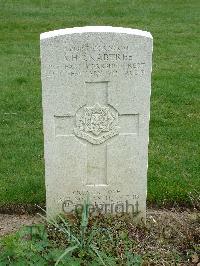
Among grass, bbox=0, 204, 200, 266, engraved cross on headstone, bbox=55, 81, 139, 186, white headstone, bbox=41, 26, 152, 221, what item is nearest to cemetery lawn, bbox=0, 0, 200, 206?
grass, bbox=0, 204, 200, 266

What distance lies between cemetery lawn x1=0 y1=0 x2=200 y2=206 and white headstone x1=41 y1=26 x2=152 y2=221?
2.05 feet

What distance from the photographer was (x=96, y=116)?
14.4 ft

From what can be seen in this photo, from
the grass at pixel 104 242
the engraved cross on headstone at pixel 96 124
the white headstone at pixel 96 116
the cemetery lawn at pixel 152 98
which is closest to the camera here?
the grass at pixel 104 242

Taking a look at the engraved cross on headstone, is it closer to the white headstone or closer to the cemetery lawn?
the white headstone

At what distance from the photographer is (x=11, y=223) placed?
16.0ft

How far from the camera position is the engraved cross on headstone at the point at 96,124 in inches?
171

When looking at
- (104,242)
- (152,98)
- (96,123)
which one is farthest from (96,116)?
(152,98)

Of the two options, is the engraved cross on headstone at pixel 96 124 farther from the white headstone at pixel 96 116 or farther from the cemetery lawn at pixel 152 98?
the cemetery lawn at pixel 152 98

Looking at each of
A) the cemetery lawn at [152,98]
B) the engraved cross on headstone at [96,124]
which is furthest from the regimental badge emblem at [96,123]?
the cemetery lawn at [152,98]

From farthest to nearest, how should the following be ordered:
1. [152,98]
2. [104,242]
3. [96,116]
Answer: [152,98], [96,116], [104,242]

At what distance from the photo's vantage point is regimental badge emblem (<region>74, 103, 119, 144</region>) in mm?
4367

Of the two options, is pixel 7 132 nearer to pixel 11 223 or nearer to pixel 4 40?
pixel 11 223

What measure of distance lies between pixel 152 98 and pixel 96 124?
3.54 meters

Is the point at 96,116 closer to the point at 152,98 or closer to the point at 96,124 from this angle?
the point at 96,124
